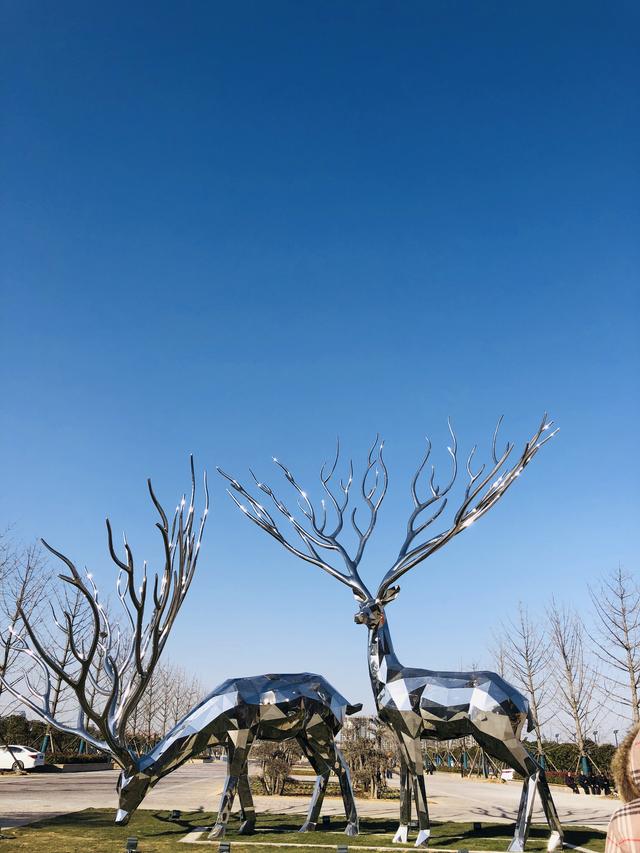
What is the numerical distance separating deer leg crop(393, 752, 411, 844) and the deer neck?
3.32 ft

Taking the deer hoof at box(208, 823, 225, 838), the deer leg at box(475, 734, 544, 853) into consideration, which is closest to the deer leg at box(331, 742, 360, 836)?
the deer hoof at box(208, 823, 225, 838)

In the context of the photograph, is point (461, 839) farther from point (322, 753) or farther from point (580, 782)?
point (580, 782)

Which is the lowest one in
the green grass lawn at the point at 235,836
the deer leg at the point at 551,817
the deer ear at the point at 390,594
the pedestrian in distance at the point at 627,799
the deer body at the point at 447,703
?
the green grass lawn at the point at 235,836

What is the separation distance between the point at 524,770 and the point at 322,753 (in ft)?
11.2

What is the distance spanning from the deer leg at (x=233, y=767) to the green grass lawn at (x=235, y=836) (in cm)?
26

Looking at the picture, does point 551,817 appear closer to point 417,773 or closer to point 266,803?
point 417,773

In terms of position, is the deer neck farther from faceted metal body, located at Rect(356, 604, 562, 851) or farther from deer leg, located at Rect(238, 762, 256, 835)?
deer leg, located at Rect(238, 762, 256, 835)

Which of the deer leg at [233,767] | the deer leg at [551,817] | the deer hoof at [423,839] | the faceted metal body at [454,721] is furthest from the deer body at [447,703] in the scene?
the deer leg at [233,767]

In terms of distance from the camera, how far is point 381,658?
9633 millimetres

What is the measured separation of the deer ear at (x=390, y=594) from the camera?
32.2ft

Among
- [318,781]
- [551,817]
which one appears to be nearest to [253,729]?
[318,781]

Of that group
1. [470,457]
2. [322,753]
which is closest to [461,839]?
[322,753]

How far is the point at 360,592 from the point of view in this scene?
32.9 ft

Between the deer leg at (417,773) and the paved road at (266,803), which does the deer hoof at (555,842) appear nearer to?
the deer leg at (417,773)
